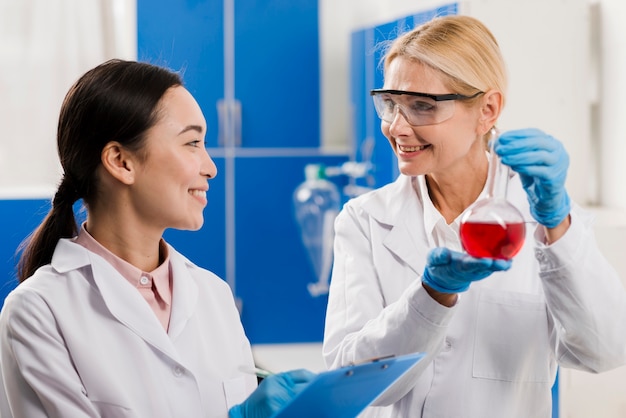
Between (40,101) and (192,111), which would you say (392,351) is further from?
(40,101)

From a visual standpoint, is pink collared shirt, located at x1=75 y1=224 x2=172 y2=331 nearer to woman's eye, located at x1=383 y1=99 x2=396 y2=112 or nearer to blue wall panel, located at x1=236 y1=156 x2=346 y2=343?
woman's eye, located at x1=383 y1=99 x2=396 y2=112

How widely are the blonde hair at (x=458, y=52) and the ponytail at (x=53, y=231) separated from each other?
0.71m

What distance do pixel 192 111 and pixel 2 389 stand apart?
0.58 meters

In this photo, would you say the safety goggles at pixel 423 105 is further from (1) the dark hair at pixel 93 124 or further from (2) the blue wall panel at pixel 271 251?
(2) the blue wall panel at pixel 271 251

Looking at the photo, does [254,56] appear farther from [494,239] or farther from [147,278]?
[494,239]

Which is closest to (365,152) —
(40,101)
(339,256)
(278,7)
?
(278,7)

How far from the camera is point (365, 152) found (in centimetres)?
418

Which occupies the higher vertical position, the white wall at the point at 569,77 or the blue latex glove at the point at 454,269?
the white wall at the point at 569,77

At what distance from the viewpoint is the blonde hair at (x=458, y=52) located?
1.71 meters

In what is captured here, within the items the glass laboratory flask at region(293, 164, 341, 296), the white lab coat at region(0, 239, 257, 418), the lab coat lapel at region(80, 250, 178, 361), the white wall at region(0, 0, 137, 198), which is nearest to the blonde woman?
the white lab coat at region(0, 239, 257, 418)

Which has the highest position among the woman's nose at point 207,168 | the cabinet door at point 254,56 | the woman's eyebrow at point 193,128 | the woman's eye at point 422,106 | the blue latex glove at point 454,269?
the cabinet door at point 254,56

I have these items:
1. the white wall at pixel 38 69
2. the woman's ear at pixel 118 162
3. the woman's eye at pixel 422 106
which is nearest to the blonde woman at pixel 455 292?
the woman's eye at pixel 422 106

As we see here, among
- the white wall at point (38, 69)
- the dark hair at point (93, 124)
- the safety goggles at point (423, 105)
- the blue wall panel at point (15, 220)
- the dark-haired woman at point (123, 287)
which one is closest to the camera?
the dark-haired woman at point (123, 287)

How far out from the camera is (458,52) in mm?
1724
